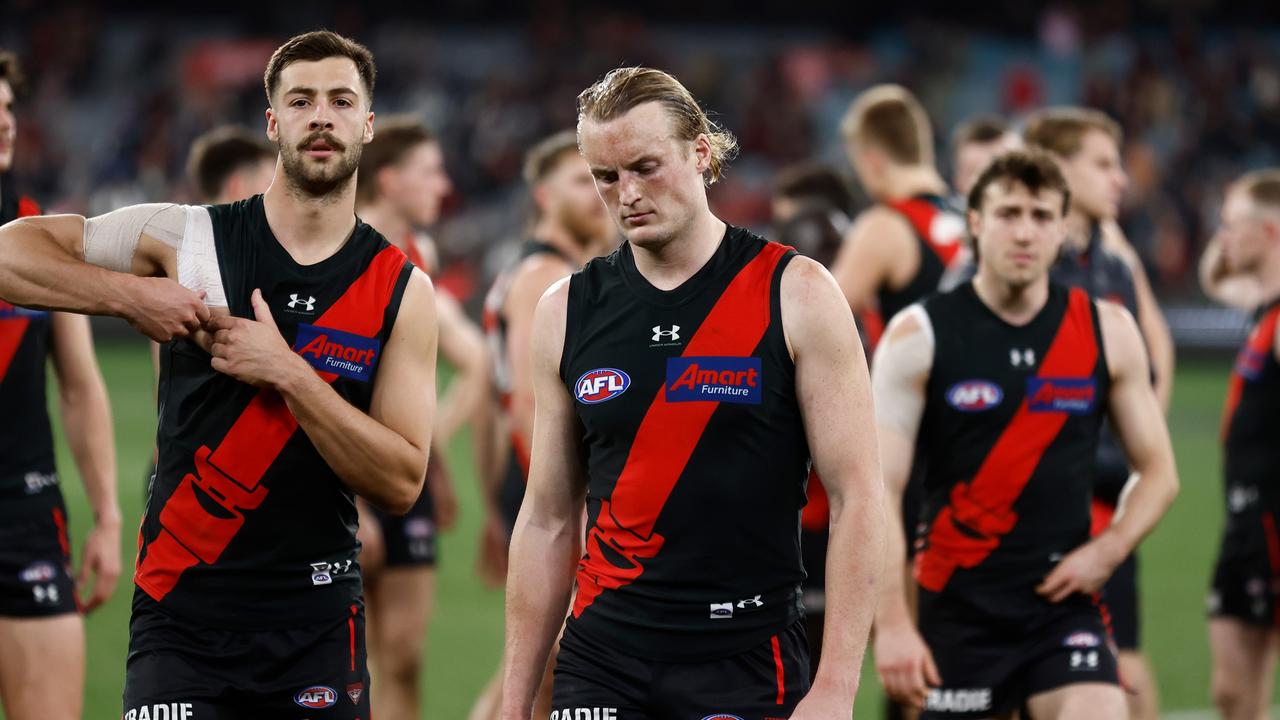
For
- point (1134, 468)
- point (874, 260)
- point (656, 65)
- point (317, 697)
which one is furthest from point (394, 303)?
point (656, 65)

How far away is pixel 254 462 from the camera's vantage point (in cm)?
411

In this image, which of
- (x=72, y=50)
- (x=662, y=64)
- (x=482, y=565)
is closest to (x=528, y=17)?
(x=662, y=64)

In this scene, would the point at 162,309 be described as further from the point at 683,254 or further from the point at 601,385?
the point at 683,254

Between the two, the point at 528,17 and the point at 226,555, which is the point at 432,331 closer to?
the point at 226,555

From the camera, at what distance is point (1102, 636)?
516 cm

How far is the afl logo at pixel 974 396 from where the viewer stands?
17.4 feet

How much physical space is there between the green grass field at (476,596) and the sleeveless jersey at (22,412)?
9.22 feet

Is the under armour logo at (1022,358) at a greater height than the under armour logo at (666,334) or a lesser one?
greater

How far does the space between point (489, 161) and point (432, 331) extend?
82.6 ft

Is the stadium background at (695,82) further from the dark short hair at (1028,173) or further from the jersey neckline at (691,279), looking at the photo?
the jersey neckline at (691,279)

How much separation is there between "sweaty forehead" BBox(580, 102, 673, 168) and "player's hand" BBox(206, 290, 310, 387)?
0.94m

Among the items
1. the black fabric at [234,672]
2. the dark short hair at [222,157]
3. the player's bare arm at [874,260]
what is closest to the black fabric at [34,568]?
the black fabric at [234,672]

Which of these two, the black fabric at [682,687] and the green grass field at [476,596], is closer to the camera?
the black fabric at [682,687]

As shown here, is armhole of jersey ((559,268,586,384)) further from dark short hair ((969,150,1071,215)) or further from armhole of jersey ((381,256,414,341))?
dark short hair ((969,150,1071,215))
